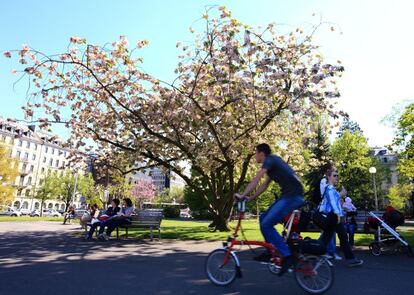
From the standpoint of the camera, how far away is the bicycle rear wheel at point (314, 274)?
4793 mm

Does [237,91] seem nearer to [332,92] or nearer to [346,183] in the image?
[332,92]

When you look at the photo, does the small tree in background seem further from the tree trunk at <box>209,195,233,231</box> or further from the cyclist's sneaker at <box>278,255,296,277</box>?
the cyclist's sneaker at <box>278,255,296,277</box>

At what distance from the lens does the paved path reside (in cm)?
489

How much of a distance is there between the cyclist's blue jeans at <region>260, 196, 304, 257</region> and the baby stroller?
5160 mm

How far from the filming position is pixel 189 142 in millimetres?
16750

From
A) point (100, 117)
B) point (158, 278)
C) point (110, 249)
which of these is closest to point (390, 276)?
point (158, 278)

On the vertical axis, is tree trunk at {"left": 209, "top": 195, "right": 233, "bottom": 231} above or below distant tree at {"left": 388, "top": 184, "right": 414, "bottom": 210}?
below

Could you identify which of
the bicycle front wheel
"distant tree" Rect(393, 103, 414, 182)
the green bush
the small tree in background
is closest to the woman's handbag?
the bicycle front wheel

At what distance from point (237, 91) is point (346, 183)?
38666mm

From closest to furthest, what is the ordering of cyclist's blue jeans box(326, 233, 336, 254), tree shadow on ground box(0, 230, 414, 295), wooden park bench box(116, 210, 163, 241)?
tree shadow on ground box(0, 230, 414, 295)
cyclist's blue jeans box(326, 233, 336, 254)
wooden park bench box(116, 210, 163, 241)

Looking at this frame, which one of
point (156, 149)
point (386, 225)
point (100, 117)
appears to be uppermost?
point (100, 117)

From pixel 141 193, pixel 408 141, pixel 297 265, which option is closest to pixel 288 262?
pixel 297 265

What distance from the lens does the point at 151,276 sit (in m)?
5.86

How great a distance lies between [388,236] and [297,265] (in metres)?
6.15
